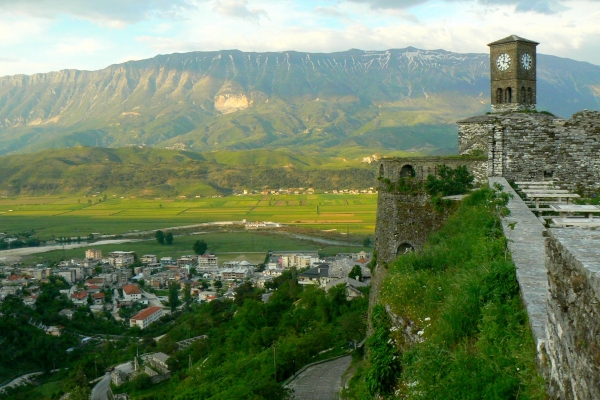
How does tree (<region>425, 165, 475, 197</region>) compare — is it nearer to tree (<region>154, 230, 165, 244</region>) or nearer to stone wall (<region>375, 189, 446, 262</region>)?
stone wall (<region>375, 189, 446, 262</region>)

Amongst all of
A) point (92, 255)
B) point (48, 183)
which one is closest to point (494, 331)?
point (92, 255)

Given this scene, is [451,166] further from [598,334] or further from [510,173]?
[598,334]

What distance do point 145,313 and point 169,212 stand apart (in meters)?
67.7

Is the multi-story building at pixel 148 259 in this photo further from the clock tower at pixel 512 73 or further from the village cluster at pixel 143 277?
the clock tower at pixel 512 73

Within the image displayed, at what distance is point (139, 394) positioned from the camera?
138 ft

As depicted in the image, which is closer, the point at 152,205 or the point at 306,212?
the point at 306,212

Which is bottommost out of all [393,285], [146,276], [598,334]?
[146,276]

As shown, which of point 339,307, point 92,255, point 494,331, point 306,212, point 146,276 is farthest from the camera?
point 306,212

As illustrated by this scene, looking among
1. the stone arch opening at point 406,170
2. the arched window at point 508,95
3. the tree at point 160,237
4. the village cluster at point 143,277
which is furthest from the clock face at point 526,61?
the tree at point 160,237

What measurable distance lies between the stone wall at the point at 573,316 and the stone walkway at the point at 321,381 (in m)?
17.9

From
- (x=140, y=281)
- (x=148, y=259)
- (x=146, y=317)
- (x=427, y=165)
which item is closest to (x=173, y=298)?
(x=146, y=317)

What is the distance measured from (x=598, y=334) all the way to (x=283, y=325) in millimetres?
31898

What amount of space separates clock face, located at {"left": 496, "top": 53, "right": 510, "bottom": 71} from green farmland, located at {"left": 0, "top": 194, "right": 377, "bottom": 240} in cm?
6772

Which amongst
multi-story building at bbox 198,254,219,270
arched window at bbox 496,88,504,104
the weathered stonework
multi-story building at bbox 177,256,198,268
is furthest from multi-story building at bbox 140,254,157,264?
the weathered stonework
